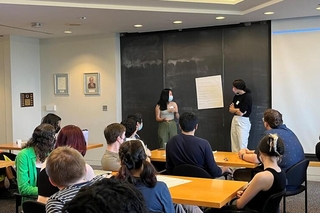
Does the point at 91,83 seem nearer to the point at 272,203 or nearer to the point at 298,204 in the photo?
the point at 298,204

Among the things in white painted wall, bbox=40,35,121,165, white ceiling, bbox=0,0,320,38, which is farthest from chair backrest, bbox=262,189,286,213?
white painted wall, bbox=40,35,121,165

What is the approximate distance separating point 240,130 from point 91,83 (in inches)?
131

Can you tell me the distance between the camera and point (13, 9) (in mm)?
5227

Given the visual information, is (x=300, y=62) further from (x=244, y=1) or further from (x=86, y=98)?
(x=86, y=98)

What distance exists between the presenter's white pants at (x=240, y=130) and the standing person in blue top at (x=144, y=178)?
4109mm

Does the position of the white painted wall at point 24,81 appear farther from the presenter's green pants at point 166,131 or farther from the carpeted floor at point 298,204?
the presenter's green pants at point 166,131

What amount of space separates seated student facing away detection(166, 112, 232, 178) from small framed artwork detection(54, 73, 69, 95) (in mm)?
A: 4915

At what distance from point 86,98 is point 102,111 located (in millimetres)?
488

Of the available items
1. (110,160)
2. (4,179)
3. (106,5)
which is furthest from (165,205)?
(4,179)

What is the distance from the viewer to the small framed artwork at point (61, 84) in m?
8.18

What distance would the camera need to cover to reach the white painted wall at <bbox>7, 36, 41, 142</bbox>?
25.3 ft

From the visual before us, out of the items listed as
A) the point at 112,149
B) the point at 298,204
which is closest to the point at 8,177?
the point at 112,149

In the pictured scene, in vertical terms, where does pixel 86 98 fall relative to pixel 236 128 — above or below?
above

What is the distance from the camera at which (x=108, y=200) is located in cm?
82
